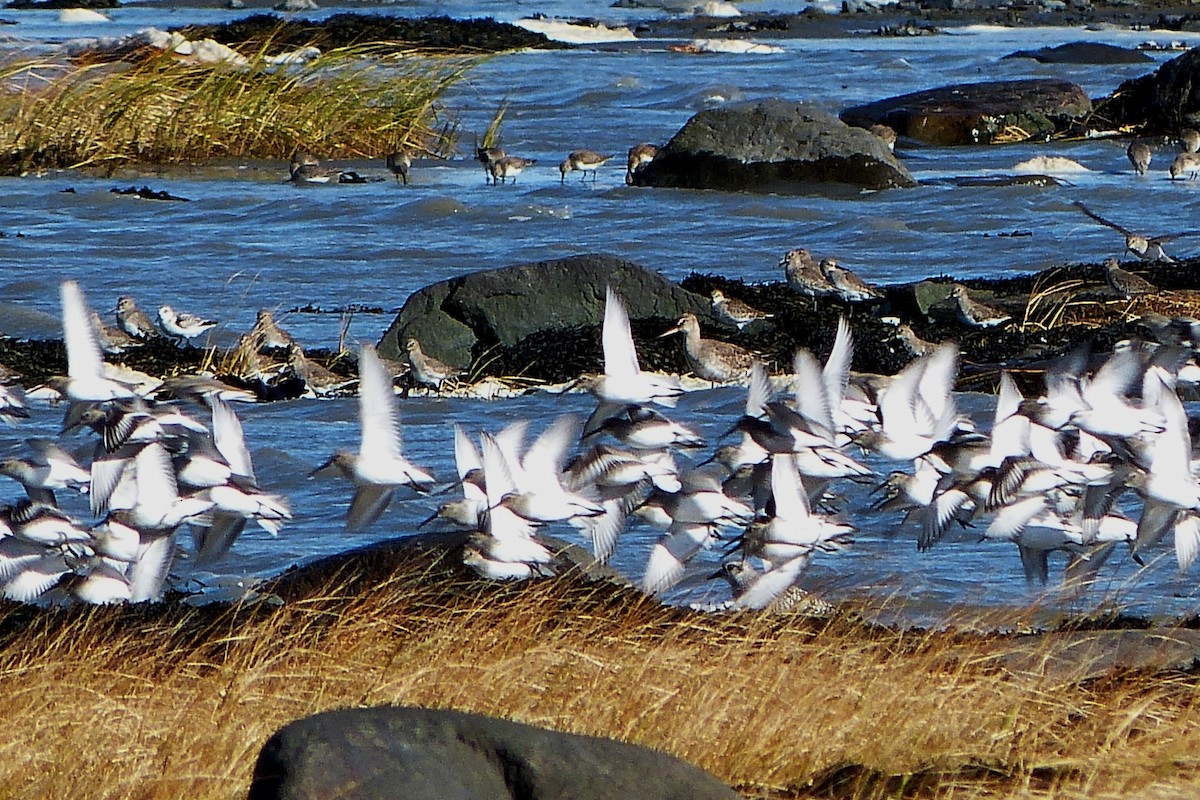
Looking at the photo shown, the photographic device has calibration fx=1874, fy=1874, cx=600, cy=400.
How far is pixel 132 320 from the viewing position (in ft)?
42.7

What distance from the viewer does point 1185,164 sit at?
72.5 ft

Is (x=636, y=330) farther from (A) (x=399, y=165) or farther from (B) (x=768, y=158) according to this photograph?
(A) (x=399, y=165)

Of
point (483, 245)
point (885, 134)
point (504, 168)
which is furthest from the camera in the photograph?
point (885, 134)

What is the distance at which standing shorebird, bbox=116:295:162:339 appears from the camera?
13.0 metres

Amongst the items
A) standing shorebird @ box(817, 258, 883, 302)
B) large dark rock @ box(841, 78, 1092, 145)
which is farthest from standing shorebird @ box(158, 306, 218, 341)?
large dark rock @ box(841, 78, 1092, 145)

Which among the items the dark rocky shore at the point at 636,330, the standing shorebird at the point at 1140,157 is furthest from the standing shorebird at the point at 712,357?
the standing shorebird at the point at 1140,157

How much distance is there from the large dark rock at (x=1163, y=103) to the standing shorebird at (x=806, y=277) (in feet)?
46.2

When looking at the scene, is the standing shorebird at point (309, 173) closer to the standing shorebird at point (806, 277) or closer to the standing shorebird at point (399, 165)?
the standing shorebird at point (399, 165)

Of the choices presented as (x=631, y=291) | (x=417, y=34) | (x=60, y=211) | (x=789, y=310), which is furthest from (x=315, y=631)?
(x=417, y=34)

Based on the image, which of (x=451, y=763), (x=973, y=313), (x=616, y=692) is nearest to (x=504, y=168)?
(x=973, y=313)

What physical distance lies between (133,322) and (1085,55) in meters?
27.1

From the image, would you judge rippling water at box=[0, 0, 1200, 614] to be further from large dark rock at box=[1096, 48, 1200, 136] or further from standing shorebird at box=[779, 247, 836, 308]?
standing shorebird at box=[779, 247, 836, 308]

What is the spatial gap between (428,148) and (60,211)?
20.1ft

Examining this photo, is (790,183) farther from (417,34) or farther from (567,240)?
(417,34)
